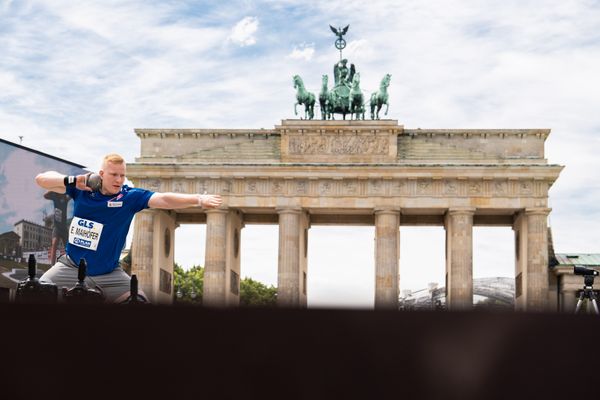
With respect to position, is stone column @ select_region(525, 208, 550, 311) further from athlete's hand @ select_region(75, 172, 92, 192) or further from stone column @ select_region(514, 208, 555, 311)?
athlete's hand @ select_region(75, 172, 92, 192)

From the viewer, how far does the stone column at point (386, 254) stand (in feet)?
210

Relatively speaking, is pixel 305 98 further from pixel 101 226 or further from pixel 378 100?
pixel 101 226

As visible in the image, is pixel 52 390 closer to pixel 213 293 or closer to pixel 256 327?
pixel 256 327

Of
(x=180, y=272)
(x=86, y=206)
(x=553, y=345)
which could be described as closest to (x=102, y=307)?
(x=553, y=345)

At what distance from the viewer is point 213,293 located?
6412 cm

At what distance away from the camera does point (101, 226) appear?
1121 cm

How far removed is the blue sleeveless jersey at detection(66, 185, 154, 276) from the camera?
11.1 metres

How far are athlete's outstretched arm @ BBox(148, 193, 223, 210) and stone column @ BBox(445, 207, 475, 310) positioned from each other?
54678 millimetres

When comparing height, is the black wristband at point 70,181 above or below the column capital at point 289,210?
below

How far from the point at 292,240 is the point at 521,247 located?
1581 centimetres

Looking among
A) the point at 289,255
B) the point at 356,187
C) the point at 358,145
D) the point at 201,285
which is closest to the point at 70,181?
the point at 289,255

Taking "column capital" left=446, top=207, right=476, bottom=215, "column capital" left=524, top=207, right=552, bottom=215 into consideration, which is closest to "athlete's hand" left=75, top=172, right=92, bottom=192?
"column capital" left=446, top=207, right=476, bottom=215

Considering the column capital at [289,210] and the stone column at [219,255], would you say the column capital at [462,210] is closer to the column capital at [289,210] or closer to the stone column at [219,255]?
the column capital at [289,210]

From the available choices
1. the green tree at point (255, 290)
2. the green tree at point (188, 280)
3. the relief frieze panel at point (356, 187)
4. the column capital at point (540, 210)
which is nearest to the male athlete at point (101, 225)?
the relief frieze panel at point (356, 187)
